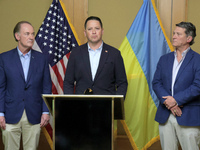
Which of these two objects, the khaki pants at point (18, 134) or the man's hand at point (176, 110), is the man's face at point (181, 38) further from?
the khaki pants at point (18, 134)

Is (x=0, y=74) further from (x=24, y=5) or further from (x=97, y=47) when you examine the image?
(x=24, y=5)

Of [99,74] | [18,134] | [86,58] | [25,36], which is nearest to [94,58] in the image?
[86,58]

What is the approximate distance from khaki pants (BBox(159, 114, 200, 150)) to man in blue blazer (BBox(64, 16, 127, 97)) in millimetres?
605

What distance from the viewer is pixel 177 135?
9.27 ft

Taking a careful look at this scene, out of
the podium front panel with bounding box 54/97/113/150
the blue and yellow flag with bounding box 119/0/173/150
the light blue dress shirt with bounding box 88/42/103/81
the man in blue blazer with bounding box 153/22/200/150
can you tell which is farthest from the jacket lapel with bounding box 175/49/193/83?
the podium front panel with bounding box 54/97/113/150

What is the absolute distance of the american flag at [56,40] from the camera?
3.68 meters

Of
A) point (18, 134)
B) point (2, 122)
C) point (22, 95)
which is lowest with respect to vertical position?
point (18, 134)

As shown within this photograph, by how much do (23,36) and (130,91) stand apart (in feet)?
5.17

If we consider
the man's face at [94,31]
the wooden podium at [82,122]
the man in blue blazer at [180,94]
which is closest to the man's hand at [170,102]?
the man in blue blazer at [180,94]

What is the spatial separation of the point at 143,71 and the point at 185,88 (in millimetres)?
897

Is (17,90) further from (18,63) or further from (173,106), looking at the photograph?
(173,106)

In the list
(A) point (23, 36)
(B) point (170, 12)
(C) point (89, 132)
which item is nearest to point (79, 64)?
(A) point (23, 36)

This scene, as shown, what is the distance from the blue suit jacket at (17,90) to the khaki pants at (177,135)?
1.37 meters

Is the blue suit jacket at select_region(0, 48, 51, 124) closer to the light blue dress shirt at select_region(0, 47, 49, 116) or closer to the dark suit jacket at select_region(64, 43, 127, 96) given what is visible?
the light blue dress shirt at select_region(0, 47, 49, 116)
